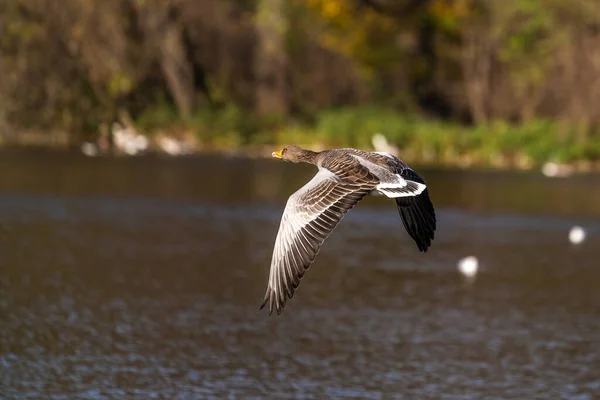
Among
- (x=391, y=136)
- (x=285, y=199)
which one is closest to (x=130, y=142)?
(x=391, y=136)

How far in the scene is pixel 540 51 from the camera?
207ft

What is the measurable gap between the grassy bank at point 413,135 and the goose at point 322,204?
128 feet

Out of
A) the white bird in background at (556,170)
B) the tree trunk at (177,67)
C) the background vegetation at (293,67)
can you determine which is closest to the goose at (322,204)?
the white bird in background at (556,170)

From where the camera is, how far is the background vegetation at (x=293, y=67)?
59562 millimetres

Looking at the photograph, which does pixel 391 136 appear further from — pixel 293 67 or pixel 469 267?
pixel 469 267

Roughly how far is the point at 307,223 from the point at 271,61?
5232 cm

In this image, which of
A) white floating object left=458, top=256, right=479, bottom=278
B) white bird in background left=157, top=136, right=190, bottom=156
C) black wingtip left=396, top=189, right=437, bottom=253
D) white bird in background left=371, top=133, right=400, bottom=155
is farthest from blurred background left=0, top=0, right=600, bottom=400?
black wingtip left=396, top=189, right=437, bottom=253

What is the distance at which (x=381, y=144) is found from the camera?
50375 mm

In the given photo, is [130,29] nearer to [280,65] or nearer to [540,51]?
[280,65]

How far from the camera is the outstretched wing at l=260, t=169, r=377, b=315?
38.9 feet

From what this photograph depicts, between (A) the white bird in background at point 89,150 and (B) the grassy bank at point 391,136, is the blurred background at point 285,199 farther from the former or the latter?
(A) the white bird in background at point 89,150

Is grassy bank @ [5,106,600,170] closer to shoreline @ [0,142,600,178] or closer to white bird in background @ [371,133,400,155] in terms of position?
shoreline @ [0,142,600,178]

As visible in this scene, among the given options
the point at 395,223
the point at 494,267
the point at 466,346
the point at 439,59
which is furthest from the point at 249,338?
the point at 439,59

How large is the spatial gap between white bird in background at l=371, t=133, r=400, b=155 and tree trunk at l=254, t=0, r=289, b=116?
31.9 ft
